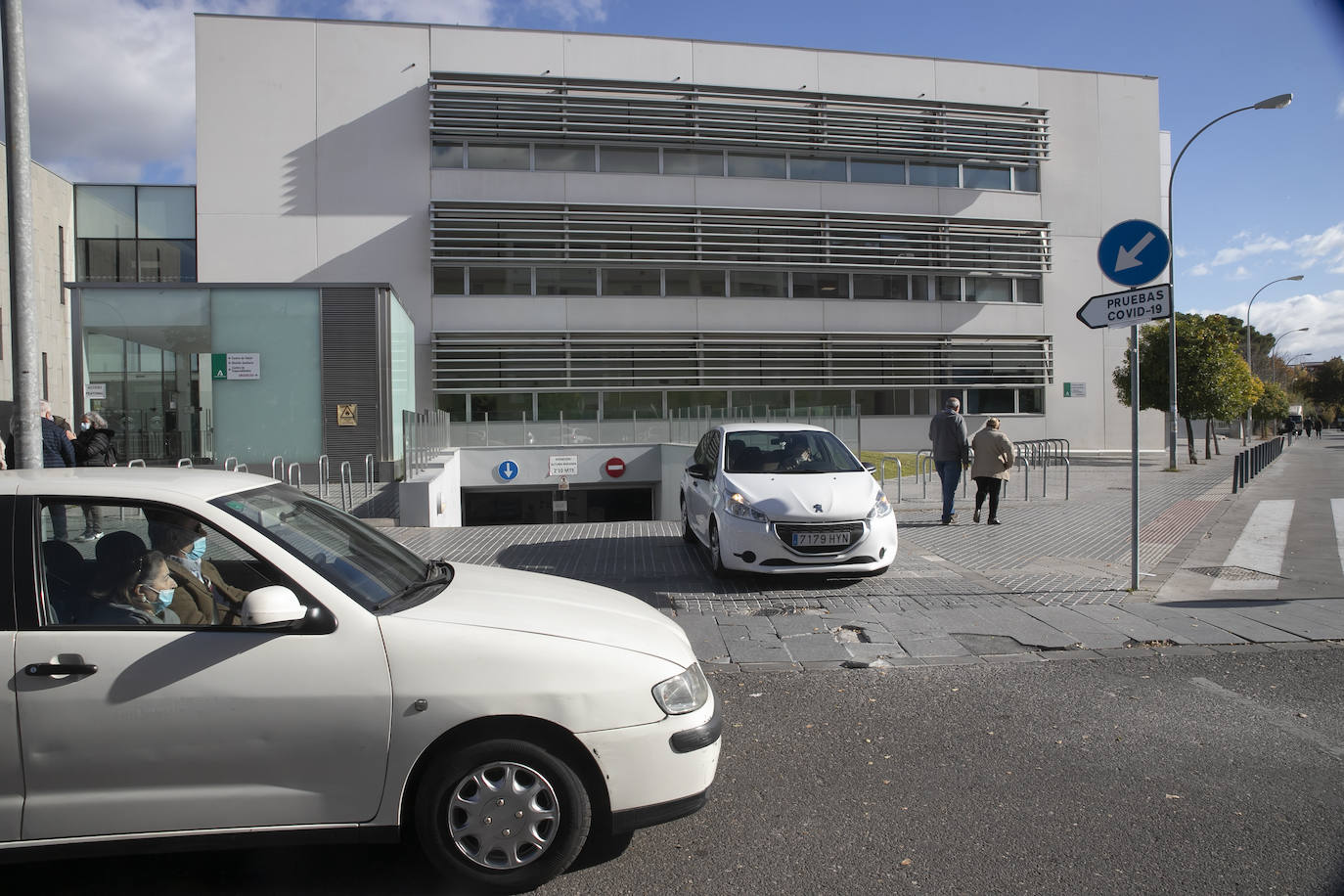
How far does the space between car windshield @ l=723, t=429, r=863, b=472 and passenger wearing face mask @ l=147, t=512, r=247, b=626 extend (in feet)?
20.8

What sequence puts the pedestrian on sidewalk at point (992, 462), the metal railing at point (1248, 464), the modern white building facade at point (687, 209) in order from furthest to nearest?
1. the modern white building facade at point (687, 209)
2. the metal railing at point (1248, 464)
3. the pedestrian on sidewalk at point (992, 462)

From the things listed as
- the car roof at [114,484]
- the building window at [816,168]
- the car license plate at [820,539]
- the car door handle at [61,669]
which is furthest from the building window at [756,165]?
the car door handle at [61,669]

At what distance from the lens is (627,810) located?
2.96 metres

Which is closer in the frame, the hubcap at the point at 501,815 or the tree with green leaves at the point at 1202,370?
the hubcap at the point at 501,815

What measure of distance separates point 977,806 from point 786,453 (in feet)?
19.2

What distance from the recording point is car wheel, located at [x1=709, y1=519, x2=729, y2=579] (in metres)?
8.28

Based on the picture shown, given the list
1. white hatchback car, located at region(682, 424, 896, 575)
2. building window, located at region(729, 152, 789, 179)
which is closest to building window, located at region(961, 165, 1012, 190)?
building window, located at region(729, 152, 789, 179)

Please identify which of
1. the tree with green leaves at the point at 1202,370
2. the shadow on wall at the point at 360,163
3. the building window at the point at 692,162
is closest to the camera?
the shadow on wall at the point at 360,163

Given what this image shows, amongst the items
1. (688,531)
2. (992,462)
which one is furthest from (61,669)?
(992,462)

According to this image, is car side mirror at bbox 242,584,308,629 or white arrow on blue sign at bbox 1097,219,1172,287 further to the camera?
white arrow on blue sign at bbox 1097,219,1172,287

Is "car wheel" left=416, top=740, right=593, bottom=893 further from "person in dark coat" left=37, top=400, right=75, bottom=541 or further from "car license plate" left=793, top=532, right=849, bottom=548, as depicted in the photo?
"person in dark coat" left=37, top=400, right=75, bottom=541

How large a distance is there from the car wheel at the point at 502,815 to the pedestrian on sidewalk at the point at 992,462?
Result: 1023 cm

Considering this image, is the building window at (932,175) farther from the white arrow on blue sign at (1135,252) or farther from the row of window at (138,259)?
the row of window at (138,259)

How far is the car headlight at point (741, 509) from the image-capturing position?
8.03 metres
